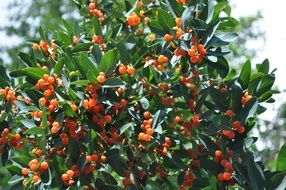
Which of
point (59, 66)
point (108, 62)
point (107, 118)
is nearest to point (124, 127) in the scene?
point (107, 118)

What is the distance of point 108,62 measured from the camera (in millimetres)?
2104

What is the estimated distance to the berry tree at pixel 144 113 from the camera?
6.77 feet

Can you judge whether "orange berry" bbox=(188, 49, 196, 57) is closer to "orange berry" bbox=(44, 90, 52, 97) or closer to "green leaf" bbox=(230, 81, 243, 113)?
"green leaf" bbox=(230, 81, 243, 113)

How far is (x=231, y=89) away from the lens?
2.12 m

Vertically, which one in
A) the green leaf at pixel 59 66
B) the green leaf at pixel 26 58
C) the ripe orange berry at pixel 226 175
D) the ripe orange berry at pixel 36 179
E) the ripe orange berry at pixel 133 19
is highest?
the ripe orange berry at pixel 133 19

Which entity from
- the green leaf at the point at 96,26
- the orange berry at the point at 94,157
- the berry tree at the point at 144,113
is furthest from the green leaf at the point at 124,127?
the green leaf at the point at 96,26

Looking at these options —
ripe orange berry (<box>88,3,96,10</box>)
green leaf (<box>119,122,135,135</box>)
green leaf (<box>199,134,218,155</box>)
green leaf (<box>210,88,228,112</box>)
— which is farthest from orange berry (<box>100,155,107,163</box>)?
ripe orange berry (<box>88,3,96,10</box>)

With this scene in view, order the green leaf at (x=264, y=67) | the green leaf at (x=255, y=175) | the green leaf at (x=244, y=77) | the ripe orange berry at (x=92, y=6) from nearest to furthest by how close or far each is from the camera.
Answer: the green leaf at (x=255, y=175) < the green leaf at (x=244, y=77) < the green leaf at (x=264, y=67) < the ripe orange berry at (x=92, y=6)

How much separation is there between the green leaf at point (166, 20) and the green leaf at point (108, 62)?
0.30 meters

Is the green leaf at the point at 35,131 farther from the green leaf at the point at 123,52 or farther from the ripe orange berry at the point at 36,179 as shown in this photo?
the green leaf at the point at 123,52

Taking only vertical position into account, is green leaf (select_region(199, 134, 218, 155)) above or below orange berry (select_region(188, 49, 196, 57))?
below

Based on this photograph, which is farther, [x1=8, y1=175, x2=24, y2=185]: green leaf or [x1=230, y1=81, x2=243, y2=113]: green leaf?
[x1=8, y1=175, x2=24, y2=185]: green leaf

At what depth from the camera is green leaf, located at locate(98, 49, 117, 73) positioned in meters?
2.07

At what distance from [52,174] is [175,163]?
56cm
